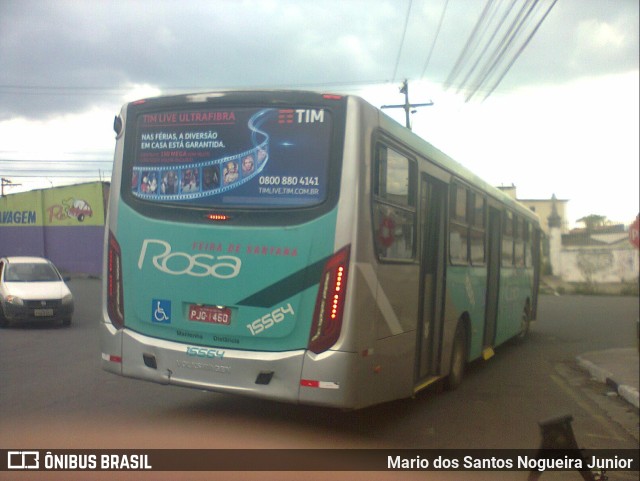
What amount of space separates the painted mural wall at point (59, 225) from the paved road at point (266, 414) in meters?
2.19

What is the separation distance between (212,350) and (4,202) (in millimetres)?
6437

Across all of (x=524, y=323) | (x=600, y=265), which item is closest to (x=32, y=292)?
(x=524, y=323)

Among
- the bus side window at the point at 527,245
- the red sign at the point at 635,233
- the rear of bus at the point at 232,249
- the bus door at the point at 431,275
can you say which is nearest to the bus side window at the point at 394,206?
the bus door at the point at 431,275

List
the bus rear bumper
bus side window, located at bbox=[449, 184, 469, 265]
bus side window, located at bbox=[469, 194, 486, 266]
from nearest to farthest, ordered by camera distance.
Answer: the bus rear bumper → bus side window, located at bbox=[449, 184, 469, 265] → bus side window, located at bbox=[469, 194, 486, 266]

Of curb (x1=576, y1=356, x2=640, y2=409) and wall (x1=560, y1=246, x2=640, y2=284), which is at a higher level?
wall (x1=560, y1=246, x2=640, y2=284)

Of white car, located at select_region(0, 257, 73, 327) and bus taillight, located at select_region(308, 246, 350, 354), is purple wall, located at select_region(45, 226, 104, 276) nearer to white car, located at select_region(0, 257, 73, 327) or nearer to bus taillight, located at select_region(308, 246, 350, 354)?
white car, located at select_region(0, 257, 73, 327)

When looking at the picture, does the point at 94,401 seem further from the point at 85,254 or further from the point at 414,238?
the point at 85,254

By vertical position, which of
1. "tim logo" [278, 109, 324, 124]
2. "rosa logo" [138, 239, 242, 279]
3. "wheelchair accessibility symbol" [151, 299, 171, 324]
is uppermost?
"tim logo" [278, 109, 324, 124]

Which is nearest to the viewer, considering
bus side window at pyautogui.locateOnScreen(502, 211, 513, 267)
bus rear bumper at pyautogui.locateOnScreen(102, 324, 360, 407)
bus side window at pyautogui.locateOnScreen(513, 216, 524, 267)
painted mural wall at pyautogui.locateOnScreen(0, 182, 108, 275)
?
bus rear bumper at pyautogui.locateOnScreen(102, 324, 360, 407)

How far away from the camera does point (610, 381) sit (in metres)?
11.7

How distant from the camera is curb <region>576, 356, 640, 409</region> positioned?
10.1m

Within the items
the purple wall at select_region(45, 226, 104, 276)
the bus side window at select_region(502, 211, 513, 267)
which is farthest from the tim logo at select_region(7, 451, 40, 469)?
the purple wall at select_region(45, 226, 104, 276)

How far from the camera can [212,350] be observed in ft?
21.7

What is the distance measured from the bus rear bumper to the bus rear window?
1318 millimetres
